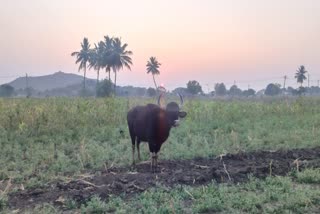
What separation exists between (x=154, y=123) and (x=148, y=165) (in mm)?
997

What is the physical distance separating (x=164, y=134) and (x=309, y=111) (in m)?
14.9

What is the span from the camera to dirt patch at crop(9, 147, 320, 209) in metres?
6.57

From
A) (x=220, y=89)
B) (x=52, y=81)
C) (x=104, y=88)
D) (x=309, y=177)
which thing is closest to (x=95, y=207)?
(x=309, y=177)

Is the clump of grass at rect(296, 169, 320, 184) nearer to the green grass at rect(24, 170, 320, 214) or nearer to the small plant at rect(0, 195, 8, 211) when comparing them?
the green grass at rect(24, 170, 320, 214)

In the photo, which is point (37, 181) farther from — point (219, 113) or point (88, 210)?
point (219, 113)

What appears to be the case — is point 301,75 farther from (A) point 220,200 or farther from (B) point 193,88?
(A) point 220,200

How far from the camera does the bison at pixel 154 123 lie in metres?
9.13

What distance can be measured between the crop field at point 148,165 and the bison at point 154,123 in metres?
0.55

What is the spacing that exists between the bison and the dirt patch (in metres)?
0.55

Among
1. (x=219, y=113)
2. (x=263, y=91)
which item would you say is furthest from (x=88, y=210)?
(x=263, y=91)

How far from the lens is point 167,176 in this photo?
25.6 feet

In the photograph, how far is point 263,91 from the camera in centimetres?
8994

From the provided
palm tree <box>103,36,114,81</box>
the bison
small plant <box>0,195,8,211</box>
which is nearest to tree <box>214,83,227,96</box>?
palm tree <box>103,36,114,81</box>

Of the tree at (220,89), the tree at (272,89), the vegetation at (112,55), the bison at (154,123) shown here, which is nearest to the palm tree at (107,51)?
the vegetation at (112,55)
